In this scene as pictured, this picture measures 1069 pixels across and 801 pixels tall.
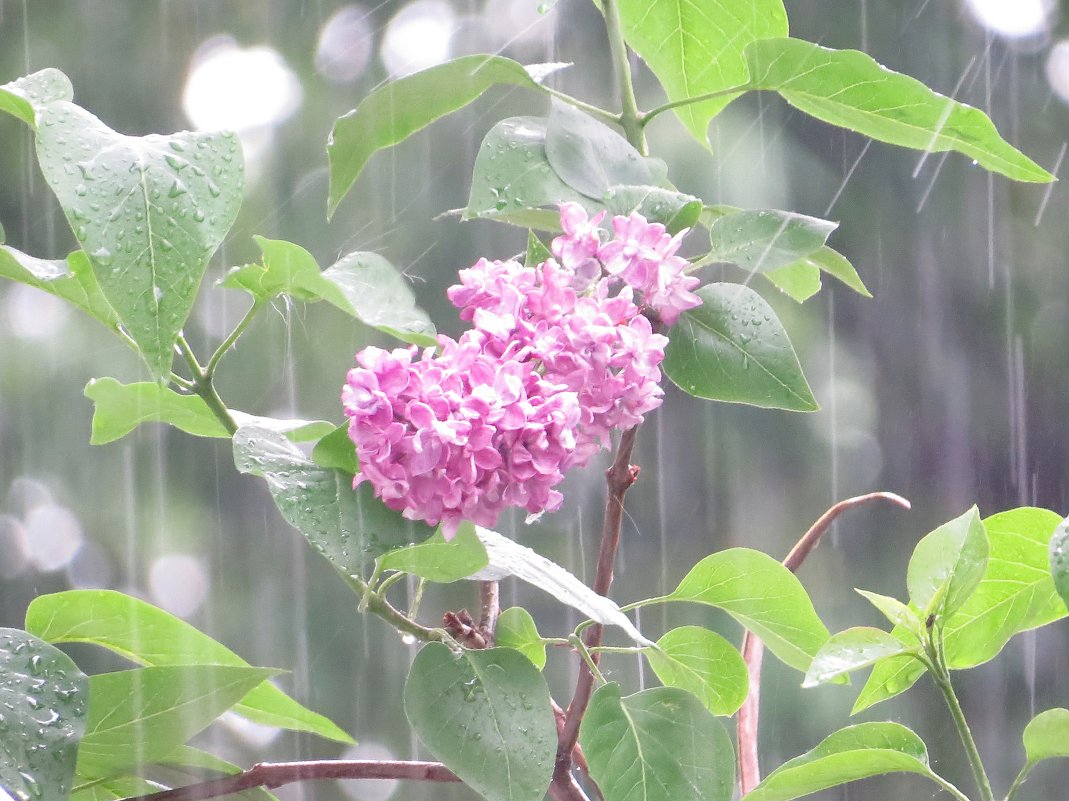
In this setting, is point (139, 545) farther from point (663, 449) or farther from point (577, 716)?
point (577, 716)

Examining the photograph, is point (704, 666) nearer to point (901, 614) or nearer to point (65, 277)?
point (901, 614)

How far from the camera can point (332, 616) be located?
1.42m

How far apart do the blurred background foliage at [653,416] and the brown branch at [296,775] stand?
36.2 inches

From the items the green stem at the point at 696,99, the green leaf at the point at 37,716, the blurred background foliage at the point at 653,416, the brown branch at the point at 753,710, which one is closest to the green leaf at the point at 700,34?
the green stem at the point at 696,99

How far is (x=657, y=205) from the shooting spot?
300 millimetres

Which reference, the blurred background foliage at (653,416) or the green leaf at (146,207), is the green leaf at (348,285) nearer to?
the green leaf at (146,207)

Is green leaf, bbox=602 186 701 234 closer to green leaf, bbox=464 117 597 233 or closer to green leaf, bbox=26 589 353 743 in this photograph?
green leaf, bbox=464 117 597 233

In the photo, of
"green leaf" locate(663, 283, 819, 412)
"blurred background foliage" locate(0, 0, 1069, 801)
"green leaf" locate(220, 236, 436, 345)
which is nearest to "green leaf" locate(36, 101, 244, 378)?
"green leaf" locate(220, 236, 436, 345)

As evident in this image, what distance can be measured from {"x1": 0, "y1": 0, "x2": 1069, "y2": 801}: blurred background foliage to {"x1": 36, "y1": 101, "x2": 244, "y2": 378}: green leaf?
3.13 ft

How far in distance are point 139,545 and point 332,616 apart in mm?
241

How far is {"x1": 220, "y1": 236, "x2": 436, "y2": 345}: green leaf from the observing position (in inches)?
9.5

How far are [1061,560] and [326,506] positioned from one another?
152 mm

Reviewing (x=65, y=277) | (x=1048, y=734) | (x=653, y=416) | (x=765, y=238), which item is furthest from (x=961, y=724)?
(x=653, y=416)

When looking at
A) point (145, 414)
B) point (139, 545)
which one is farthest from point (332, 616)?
point (145, 414)
